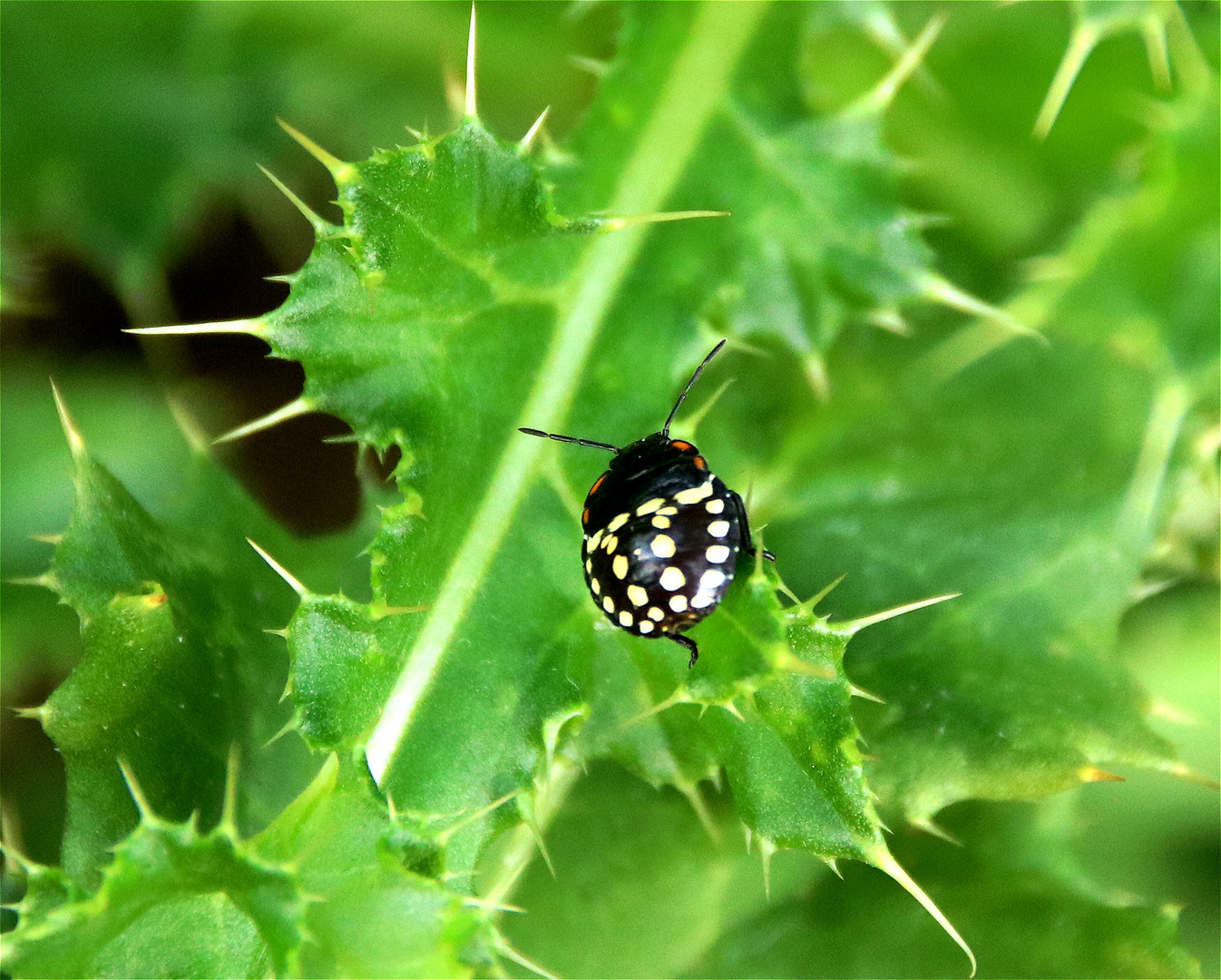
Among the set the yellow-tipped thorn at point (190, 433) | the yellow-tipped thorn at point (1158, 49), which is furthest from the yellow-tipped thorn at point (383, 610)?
the yellow-tipped thorn at point (1158, 49)

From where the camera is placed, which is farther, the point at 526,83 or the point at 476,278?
the point at 526,83

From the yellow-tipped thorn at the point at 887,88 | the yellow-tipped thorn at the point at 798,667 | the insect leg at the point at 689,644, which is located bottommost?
the insect leg at the point at 689,644

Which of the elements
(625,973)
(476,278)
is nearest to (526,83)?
(476,278)

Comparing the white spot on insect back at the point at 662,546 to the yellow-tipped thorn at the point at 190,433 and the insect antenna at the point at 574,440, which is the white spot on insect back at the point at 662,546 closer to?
the insect antenna at the point at 574,440

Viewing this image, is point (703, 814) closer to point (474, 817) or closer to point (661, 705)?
point (661, 705)

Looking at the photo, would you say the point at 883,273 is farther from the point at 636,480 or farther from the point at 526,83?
the point at 526,83

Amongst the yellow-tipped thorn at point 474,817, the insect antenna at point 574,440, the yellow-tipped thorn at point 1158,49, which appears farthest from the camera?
the yellow-tipped thorn at point 1158,49

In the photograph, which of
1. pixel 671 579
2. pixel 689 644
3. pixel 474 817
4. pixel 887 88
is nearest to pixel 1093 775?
pixel 689 644
